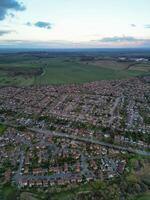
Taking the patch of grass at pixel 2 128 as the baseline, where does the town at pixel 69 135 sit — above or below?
above

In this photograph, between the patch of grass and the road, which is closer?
the road

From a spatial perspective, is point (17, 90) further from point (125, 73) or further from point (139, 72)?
point (139, 72)

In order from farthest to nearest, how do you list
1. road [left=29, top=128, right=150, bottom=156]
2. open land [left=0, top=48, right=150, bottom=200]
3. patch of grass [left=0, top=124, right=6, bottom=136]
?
patch of grass [left=0, top=124, right=6, bottom=136]
road [left=29, top=128, right=150, bottom=156]
open land [left=0, top=48, right=150, bottom=200]

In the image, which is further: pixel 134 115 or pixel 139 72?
pixel 139 72

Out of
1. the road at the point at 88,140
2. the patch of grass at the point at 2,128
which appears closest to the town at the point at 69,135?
the road at the point at 88,140

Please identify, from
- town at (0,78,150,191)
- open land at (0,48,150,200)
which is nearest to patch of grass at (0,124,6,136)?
open land at (0,48,150,200)

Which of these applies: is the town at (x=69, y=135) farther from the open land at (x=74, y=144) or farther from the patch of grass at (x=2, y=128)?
the patch of grass at (x=2, y=128)

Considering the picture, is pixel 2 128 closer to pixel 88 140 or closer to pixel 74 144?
pixel 74 144

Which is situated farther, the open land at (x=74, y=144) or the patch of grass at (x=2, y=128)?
the patch of grass at (x=2, y=128)

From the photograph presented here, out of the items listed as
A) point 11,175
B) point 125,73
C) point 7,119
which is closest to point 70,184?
point 11,175

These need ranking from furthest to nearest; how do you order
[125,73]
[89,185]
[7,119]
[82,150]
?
[125,73] < [7,119] < [82,150] < [89,185]

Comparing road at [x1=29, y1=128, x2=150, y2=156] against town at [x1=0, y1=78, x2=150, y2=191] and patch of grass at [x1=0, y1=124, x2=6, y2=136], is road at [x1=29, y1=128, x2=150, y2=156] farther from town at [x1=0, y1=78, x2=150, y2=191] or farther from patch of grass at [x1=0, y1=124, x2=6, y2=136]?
patch of grass at [x1=0, y1=124, x2=6, y2=136]
